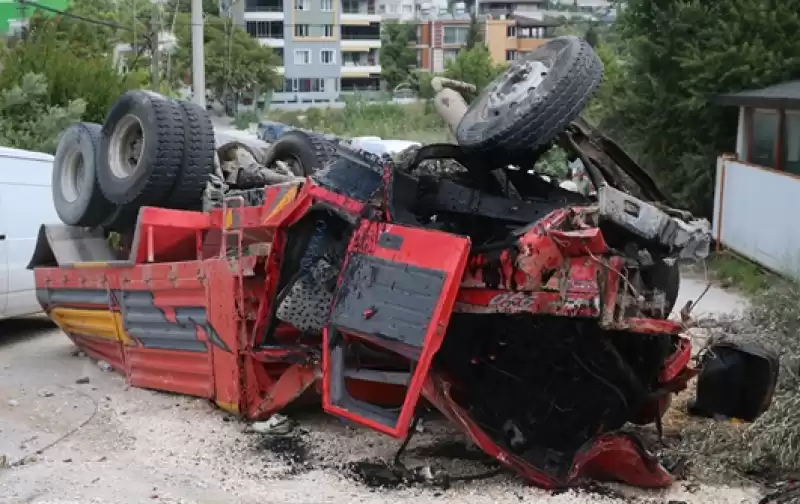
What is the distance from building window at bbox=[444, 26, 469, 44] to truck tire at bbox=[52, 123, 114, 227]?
78112 mm

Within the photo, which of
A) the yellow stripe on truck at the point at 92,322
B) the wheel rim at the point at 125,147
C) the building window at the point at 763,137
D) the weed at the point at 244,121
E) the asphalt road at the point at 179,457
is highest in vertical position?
the wheel rim at the point at 125,147

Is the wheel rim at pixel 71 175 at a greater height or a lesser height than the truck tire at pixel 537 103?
lesser

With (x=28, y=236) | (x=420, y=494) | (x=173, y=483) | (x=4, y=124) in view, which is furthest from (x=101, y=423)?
(x=4, y=124)

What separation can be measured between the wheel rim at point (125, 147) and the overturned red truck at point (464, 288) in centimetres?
34

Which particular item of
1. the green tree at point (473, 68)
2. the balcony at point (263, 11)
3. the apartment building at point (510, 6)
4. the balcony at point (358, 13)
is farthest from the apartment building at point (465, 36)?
the green tree at point (473, 68)

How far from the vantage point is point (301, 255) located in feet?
20.0

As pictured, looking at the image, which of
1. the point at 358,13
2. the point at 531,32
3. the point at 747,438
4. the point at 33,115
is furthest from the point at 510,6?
the point at 747,438

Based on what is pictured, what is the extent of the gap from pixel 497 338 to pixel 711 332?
119 cm

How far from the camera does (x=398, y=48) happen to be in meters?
85.1

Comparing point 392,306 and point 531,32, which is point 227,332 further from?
point 531,32

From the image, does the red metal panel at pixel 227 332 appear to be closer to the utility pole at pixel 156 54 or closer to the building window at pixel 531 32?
the utility pole at pixel 156 54

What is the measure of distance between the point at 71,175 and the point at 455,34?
3121 inches

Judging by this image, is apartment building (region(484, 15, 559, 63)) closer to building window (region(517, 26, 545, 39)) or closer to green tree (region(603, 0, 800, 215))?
building window (region(517, 26, 545, 39))

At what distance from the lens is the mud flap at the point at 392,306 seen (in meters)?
5.02
